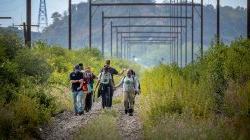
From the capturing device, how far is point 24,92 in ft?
72.3

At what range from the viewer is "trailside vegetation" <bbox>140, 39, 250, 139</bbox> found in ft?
49.9

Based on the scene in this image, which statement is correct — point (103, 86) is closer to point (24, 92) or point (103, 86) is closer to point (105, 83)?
point (105, 83)

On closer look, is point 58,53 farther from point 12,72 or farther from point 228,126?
point 228,126

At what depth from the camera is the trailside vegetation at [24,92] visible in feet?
A: 59.8

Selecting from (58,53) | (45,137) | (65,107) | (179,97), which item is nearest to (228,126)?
(179,97)

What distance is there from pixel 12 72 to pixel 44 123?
2.62 meters

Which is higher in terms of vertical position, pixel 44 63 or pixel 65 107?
pixel 44 63

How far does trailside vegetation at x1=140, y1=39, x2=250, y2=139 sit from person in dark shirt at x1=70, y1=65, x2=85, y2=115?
8.54 ft

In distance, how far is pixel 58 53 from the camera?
42.6m

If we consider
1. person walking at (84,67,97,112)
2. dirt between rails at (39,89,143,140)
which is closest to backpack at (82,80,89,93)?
person walking at (84,67,97,112)

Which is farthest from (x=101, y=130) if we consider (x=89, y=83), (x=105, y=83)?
(x=89, y=83)

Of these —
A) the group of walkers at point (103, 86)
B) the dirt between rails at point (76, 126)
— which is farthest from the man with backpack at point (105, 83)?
the dirt between rails at point (76, 126)

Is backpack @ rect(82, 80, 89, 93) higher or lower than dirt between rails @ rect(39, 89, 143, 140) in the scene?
higher

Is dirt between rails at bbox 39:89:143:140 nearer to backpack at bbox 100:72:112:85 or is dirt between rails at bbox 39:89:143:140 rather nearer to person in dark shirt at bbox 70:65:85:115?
person in dark shirt at bbox 70:65:85:115
